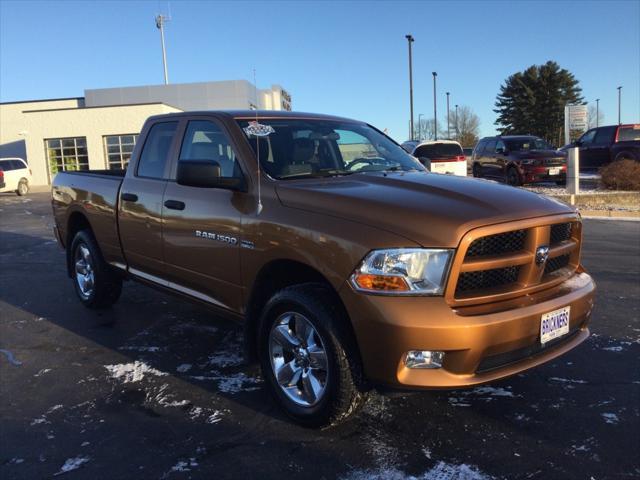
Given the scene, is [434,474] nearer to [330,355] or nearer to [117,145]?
[330,355]

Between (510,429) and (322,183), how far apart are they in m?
1.85

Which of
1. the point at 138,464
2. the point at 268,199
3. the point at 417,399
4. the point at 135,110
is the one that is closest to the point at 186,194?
the point at 268,199

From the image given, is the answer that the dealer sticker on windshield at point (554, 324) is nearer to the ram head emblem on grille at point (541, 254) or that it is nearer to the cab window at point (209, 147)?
the ram head emblem on grille at point (541, 254)

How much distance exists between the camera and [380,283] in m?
2.75

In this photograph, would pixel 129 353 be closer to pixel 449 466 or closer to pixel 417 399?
pixel 417 399

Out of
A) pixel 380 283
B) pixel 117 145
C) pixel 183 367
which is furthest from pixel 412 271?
pixel 117 145

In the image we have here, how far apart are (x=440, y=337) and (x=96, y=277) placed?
4060 mm

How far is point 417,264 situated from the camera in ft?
8.98

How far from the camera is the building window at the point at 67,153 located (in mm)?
34625

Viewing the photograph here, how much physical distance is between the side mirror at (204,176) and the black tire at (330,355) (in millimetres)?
828

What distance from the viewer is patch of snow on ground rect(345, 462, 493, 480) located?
8.94 ft

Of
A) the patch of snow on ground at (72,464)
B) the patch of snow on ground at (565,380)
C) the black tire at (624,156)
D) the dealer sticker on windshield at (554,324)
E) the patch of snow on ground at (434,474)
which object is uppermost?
the black tire at (624,156)

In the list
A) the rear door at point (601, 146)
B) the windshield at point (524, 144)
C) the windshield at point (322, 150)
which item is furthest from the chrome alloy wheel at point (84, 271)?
the rear door at point (601, 146)

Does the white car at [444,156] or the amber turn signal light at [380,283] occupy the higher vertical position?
the white car at [444,156]
